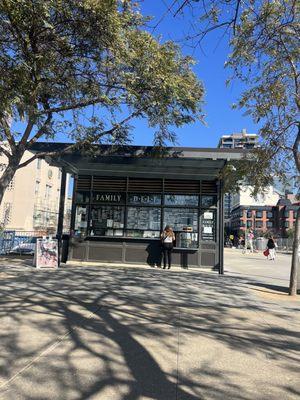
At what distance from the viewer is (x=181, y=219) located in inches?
646

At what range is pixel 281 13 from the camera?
9.75m

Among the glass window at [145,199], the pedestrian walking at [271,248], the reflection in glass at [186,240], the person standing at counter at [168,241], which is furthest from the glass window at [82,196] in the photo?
the pedestrian walking at [271,248]

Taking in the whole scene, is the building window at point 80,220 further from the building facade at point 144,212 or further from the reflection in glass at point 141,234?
the reflection in glass at point 141,234

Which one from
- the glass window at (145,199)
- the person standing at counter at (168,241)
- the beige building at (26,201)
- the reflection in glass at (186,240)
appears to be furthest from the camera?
the beige building at (26,201)

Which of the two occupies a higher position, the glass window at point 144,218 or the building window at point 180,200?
the building window at point 180,200

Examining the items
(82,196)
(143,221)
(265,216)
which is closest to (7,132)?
(82,196)

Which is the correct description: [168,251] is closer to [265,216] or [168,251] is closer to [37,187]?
[37,187]

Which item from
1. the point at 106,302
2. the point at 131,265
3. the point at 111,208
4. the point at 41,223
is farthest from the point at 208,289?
the point at 41,223

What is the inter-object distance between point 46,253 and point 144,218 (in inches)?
165

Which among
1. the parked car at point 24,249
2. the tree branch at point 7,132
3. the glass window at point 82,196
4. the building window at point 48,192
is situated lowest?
the parked car at point 24,249

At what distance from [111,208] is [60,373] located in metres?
12.0

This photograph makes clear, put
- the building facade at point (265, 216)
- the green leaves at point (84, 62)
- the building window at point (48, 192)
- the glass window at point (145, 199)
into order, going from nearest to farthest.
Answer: the green leaves at point (84, 62), the glass window at point (145, 199), the building window at point (48, 192), the building facade at point (265, 216)

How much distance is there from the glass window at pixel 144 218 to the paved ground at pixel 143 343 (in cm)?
599

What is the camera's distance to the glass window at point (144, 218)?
645 inches
